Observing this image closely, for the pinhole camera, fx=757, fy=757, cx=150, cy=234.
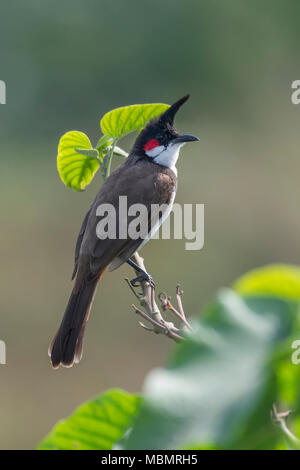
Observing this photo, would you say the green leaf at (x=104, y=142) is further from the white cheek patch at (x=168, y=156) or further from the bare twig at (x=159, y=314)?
the white cheek patch at (x=168, y=156)

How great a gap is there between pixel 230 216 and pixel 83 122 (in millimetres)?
2360

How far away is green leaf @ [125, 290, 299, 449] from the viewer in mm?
383

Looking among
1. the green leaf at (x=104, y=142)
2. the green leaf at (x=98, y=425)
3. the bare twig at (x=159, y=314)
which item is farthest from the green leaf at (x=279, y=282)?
the green leaf at (x=104, y=142)

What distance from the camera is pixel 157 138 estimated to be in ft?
7.94

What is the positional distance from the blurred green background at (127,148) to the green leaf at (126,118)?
12.3 ft

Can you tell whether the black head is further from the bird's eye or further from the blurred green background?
the blurred green background

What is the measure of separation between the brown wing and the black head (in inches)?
2.2

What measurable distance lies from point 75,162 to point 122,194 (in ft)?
1.59

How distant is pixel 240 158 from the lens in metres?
7.91

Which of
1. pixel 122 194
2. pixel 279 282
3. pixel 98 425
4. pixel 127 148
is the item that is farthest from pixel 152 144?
pixel 127 148

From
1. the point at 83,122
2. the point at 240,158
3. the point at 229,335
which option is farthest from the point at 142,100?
the point at 229,335

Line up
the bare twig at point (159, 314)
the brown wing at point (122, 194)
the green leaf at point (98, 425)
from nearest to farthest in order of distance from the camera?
the green leaf at point (98, 425)
the bare twig at point (159, 314)
the brown wing at point (122, 194)

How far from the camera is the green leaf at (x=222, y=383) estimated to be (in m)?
0.38

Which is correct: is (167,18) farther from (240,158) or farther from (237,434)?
(237,434)
